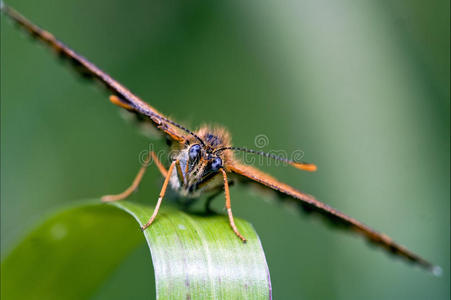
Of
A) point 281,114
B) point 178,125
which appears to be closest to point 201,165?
point 178,125

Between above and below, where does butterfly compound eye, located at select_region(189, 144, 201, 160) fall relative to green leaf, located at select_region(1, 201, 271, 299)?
above

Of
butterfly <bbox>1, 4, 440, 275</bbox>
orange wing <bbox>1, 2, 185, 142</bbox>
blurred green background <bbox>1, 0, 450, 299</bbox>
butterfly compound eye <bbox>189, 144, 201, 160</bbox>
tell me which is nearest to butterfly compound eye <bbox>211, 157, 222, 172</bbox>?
butterfly <bbox>1, 4, 440, 275</bbox>

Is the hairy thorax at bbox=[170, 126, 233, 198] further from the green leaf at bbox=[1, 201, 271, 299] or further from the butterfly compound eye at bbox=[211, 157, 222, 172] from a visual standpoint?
the green leaf at bbox=[1, 201, 271, 299]

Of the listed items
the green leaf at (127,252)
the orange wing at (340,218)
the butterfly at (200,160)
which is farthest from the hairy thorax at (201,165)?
the green leaf at (127,252)

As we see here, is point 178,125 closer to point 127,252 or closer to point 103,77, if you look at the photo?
point 103,77

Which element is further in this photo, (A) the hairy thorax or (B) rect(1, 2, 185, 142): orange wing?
(A) the hairy thorax

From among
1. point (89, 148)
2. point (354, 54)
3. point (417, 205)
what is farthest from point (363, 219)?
point (89, 148)
